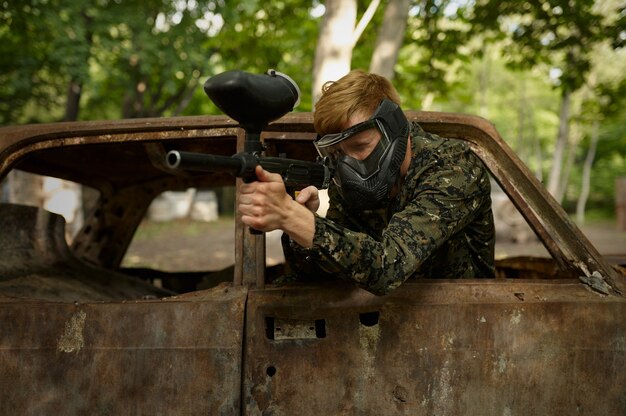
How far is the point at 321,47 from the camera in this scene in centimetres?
501

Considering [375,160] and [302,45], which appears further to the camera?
[302,45]

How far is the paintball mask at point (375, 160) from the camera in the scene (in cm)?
180

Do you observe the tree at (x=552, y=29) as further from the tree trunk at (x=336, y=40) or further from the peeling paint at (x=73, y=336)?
the peeling paint at (x=73, y=336)

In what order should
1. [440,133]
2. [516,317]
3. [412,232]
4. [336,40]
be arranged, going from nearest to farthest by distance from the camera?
1. [412,232]
2. [516,317]
3. [440,133]
4. [336,40]

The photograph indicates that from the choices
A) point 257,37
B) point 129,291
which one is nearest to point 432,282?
point 129,291

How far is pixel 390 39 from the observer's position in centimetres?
530

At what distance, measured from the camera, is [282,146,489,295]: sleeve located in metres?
1.49

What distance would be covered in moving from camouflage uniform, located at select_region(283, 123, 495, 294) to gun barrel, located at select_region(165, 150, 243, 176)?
Result: 0.33 metres

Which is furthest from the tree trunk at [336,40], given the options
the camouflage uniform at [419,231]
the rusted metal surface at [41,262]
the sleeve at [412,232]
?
the sleeve at [412,232]

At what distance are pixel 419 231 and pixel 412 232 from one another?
0.09 ft

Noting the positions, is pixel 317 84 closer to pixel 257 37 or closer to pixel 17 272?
pixel 17 272

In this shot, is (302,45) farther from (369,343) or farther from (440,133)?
(369,343)

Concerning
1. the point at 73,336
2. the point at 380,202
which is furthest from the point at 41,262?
the point at 380,202

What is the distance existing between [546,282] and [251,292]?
1.10m
